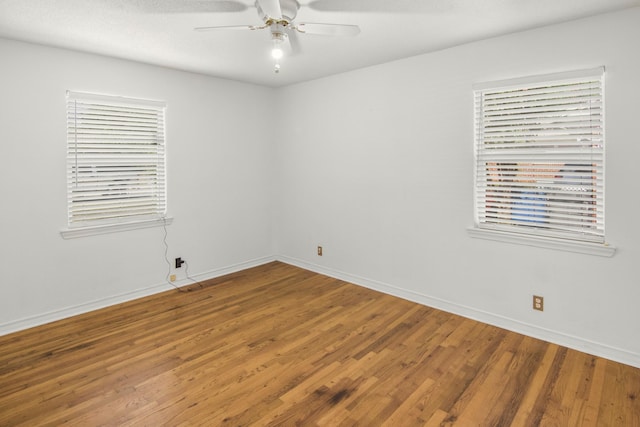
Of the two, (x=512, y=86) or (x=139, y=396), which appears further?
(x=512, y=86)

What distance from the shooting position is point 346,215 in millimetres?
4355

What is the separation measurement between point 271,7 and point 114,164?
2539 mm

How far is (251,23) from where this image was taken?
270 centimetres

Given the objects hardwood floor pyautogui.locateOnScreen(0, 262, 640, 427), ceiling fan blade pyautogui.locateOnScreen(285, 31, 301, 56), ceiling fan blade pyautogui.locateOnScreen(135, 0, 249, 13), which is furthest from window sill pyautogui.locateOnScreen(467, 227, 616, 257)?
ceiling fan blade pyautogui.locateOnScreen(135, 0, 249, 13)

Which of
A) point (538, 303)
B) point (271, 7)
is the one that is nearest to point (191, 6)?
point (271, 7)

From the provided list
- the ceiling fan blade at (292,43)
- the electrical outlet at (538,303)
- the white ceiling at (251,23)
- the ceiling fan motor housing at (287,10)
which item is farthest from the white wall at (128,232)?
the electrical outlet at (538,303)

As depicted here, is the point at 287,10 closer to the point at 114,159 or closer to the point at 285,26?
the point at 285,26

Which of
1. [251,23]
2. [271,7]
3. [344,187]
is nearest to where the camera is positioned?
[271,7]

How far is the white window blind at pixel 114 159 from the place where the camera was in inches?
134

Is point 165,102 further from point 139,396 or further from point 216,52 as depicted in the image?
point 139,396

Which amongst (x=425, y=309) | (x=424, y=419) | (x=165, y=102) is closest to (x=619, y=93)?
(x=425, y=309)

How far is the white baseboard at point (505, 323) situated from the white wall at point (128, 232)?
158 centimetres

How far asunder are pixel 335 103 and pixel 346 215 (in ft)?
4.42

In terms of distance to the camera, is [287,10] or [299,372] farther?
[299,372]
